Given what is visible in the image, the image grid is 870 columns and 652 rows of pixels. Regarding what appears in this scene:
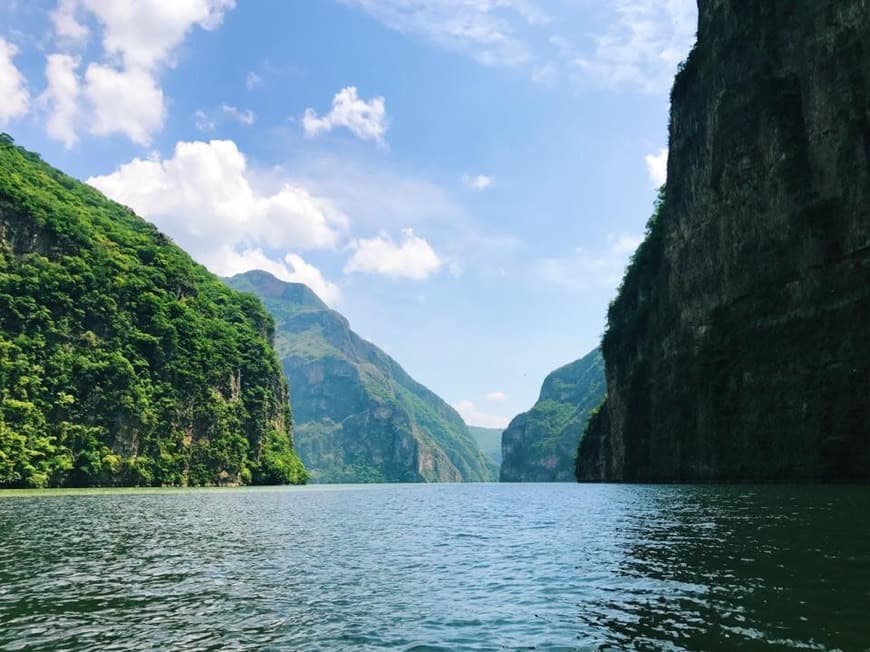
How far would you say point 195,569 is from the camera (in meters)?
21.7

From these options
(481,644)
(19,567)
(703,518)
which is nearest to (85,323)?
(19,567)

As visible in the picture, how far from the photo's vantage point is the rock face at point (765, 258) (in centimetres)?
6000

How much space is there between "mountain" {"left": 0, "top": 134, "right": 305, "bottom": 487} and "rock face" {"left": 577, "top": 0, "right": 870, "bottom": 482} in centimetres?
8910

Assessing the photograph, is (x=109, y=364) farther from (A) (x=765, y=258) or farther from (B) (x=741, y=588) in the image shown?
(B) (x=741, y=588)

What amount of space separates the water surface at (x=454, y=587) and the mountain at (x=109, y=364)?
237 ft

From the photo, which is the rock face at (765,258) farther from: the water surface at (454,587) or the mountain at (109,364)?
the mountain at (109,364)

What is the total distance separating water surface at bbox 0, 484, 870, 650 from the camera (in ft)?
42.1

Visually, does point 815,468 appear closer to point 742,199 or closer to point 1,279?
point 742,199

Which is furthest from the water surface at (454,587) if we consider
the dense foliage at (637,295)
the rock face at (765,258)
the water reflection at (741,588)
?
the dense foliage at (637,295)

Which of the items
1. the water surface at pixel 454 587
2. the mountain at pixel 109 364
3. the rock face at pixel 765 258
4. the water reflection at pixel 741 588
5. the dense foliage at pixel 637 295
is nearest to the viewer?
the water reflection at pixel 741 588

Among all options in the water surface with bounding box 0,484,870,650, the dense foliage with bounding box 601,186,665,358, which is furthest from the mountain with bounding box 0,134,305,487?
the dense foliage with bounding box 601,186,665,358

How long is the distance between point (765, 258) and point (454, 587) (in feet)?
222

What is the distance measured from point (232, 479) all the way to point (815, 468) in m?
114

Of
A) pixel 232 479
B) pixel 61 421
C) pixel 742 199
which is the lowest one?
pixel 232 479
